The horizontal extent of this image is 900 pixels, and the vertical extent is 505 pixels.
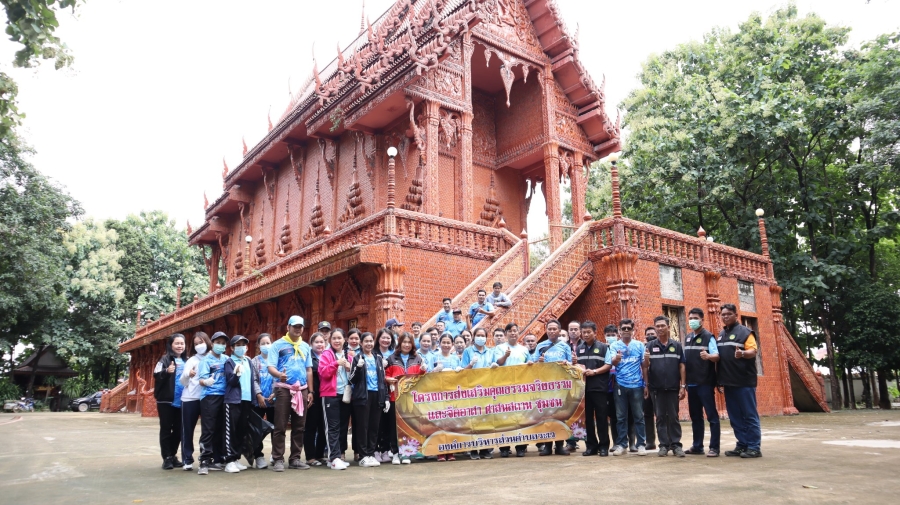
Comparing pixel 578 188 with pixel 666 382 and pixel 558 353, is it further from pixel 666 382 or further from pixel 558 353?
pixel 666 382

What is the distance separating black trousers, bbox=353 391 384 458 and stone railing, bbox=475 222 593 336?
10.6 ft

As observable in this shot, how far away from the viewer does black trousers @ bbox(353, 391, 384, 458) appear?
7.12m

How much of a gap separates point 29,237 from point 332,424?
22852 mm

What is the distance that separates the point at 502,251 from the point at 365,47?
1096 cm

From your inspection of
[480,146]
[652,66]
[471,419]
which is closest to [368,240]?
[471,419]

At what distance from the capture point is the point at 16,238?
23172 mm

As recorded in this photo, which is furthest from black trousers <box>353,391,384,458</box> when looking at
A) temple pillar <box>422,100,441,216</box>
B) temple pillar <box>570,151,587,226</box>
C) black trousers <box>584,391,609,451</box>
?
temple pillar <box>570,151,587,226</box>

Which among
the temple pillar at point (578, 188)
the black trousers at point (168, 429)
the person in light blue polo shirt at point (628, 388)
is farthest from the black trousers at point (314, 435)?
the temple pillar at point (578, 188)

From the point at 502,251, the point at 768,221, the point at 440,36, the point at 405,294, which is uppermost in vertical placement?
the point at 440,36

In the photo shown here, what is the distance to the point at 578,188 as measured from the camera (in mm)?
18938

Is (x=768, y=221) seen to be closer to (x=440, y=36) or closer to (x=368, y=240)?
(x=440, y=36)

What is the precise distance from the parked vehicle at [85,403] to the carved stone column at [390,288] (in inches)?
1261

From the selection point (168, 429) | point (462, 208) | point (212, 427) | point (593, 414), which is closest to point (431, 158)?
point (462, 208)

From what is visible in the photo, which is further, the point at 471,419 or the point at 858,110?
the point at 858,110
